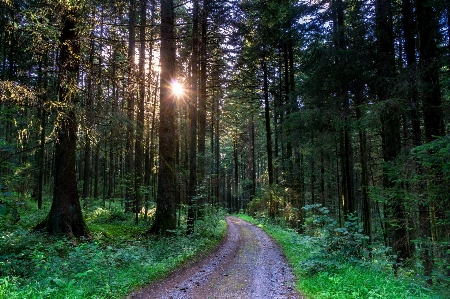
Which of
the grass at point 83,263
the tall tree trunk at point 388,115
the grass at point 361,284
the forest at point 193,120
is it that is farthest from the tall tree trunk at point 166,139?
the tall tree trunk at point 388,115

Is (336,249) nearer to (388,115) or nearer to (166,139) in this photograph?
(388,115)

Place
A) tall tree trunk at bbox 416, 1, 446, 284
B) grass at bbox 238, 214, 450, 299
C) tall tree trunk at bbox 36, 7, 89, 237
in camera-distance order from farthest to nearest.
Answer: tall tree trunk at bbox 36, 7, 89, 237 → tall tree trunk at bbox 416, 1, 446, 284 → grass at bbox 238, 214, 450, 299

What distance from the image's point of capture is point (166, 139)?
10484 mm

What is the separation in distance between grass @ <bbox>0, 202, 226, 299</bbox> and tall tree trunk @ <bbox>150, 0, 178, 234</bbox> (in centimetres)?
81

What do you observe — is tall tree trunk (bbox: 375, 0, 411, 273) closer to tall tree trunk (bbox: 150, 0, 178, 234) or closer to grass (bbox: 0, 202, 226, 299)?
grass (bbox: 0, 202, 226, 299)

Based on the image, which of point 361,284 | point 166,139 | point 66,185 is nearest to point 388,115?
point 361,284

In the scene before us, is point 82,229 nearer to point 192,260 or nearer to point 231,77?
point 192,260

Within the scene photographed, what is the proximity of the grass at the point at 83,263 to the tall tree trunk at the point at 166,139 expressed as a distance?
0.81m

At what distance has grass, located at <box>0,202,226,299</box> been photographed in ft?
16.3

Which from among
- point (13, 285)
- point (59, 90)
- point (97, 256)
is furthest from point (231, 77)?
point (13, 285)

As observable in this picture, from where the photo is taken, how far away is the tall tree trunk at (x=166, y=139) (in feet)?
33.5

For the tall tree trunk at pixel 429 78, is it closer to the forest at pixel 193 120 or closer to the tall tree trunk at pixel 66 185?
the forest at pixel 193 120

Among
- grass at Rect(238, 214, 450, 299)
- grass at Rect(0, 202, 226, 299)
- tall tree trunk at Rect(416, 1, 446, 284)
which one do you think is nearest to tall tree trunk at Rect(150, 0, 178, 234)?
grass at Rect(0, 202, 226, 299)

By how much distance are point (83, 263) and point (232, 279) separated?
368cm
